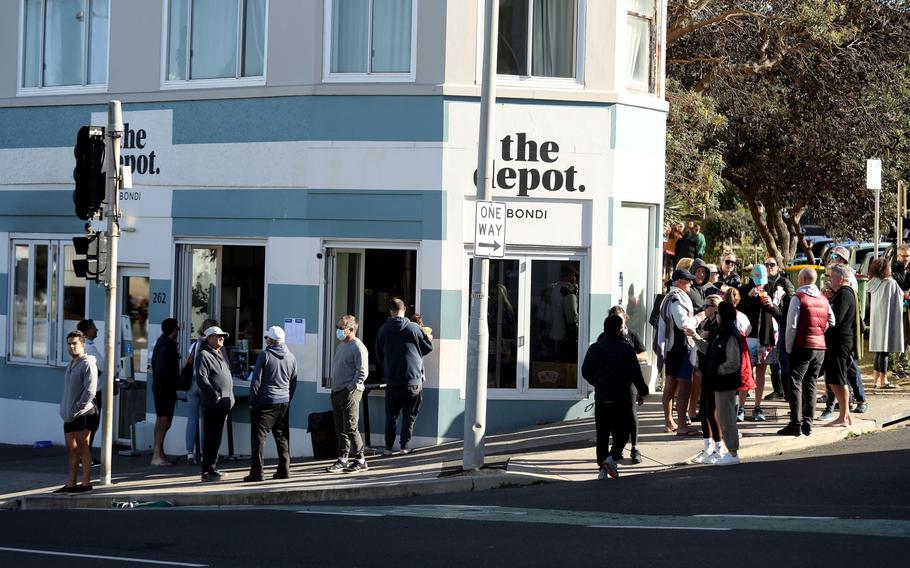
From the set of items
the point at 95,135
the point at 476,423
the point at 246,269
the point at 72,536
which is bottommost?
the point at 72,536

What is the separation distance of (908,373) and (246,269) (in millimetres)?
10323

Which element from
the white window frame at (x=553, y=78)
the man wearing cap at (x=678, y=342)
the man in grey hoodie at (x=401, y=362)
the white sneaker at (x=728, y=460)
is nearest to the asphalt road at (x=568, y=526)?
the white sneaker at (x=728, y=460)

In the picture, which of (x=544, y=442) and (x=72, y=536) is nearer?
(x=72, y=536)

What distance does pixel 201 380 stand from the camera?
16359mm

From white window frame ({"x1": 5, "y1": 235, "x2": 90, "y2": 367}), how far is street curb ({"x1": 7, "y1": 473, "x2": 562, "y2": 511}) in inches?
218

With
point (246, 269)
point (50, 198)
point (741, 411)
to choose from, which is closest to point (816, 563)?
point (741, 411)

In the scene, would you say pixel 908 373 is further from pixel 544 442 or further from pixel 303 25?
pixel 303 25

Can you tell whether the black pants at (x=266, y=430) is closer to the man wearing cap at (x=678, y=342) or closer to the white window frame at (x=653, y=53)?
the man wearing cap at (x=678, y=342)

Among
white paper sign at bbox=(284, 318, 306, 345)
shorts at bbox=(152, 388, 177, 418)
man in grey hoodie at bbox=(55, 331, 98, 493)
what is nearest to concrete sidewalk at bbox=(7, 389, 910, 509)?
man in grey hoodie at bbox=(55, 331, 98, 493)

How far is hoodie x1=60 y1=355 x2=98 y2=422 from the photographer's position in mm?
15477

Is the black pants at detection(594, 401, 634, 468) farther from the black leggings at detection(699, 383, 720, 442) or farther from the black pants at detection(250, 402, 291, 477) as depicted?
the black pants at detection(250, 402, 291, 477)

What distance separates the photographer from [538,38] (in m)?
17.9

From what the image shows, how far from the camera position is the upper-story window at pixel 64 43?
20.4 metres

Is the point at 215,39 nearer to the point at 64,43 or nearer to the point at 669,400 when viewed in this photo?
the point at 64,43
